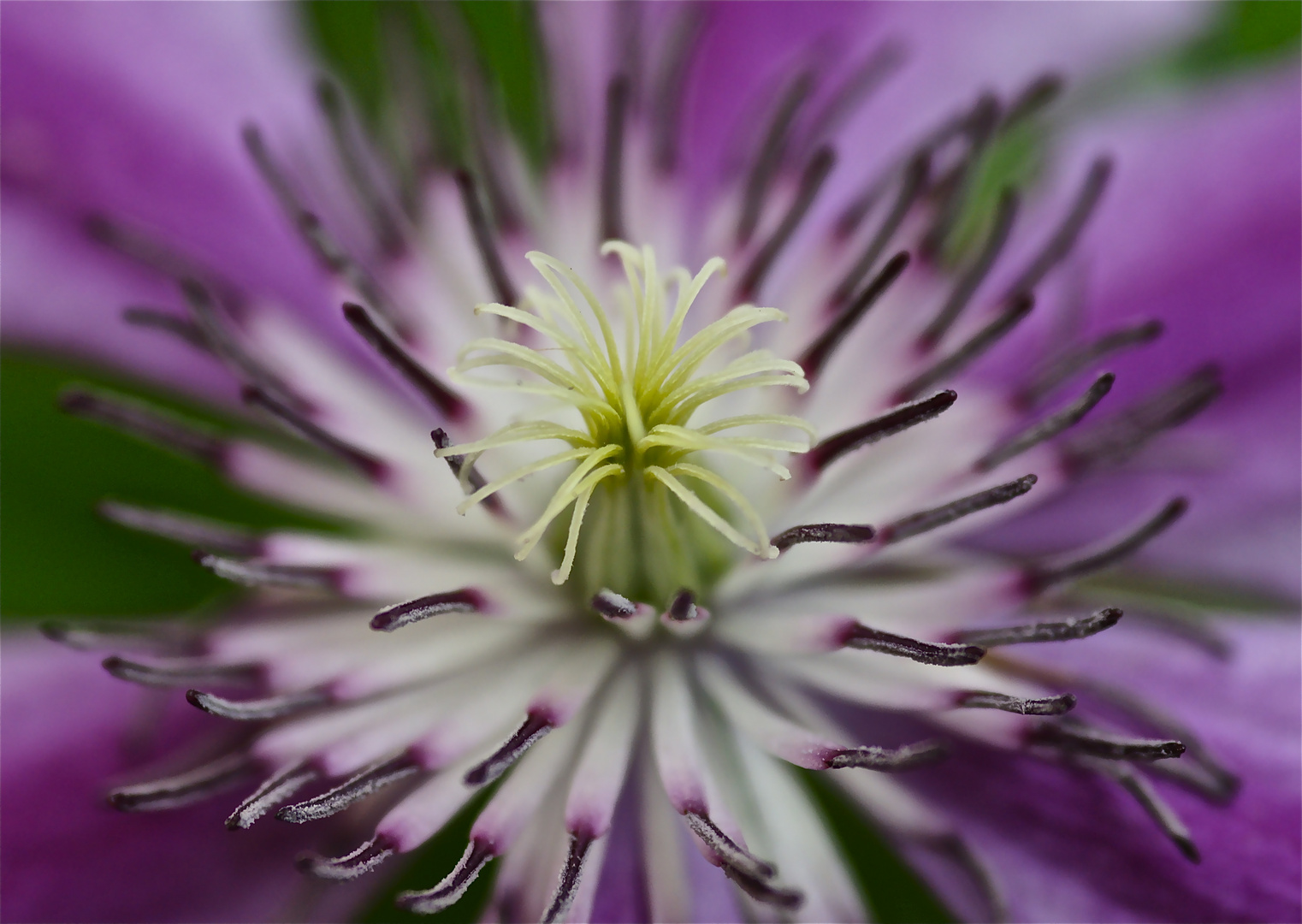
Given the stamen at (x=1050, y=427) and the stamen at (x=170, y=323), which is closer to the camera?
the stamen at (x=1050, y=427)

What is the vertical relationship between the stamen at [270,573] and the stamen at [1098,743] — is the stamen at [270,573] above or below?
above

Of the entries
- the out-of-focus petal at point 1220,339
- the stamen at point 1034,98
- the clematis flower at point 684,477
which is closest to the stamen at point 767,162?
the clematis flower at point 684,477

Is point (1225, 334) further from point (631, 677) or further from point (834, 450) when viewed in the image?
point (631, 677)

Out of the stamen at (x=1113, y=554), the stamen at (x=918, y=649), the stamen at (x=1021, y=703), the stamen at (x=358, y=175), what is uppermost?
the stamen at (x=358, y=175)

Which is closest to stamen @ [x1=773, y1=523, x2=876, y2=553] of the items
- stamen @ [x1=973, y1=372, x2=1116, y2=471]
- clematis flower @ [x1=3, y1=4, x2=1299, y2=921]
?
clematis flower @ [x1=3, y1=4, x2=1299, y2=921]

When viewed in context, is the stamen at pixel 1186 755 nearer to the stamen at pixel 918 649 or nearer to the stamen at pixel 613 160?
the stamen at pixel 918 649

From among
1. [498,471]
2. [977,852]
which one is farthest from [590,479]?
[977,852]

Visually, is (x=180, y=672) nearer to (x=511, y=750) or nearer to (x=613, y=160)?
(x=511, y=750)
